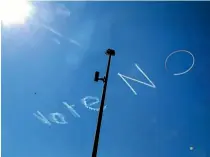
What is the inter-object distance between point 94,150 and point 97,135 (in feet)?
2.10

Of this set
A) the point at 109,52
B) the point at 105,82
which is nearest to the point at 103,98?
the point at 105,82

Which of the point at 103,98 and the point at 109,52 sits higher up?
the point at 109,52

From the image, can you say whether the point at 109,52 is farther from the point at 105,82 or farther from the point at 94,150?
the point at 94,150

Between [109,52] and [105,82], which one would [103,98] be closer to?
[105,82]

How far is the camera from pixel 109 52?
17.9 metres

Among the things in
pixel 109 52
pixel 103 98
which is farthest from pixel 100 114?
pixel 109 52

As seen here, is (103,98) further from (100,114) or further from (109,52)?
(109,52)

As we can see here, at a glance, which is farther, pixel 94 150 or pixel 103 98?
pixel 103 98

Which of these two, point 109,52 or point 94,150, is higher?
point 109,52

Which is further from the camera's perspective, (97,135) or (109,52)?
(109,52)

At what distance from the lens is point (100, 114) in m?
17.0

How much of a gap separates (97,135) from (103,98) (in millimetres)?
1523

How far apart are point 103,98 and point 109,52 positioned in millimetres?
1868

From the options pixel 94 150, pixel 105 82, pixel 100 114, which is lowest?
pixel 94 150
